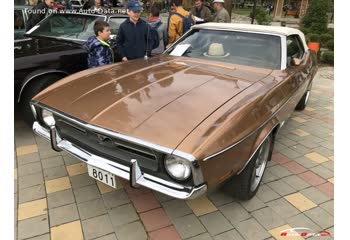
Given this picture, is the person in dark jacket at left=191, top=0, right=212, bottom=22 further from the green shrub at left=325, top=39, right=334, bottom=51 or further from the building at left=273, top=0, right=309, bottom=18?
the building at left=273, top=0, right=309, bottom=18

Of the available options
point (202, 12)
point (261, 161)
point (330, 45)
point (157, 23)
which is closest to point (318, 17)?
point (330, 45)

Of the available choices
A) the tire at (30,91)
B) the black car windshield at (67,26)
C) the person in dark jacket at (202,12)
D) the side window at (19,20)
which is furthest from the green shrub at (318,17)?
the tire at (30,91)

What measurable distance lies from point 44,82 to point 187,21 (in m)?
2.75

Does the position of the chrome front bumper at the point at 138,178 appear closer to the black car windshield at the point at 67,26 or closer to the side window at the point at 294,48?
the side window at the point at 294,48

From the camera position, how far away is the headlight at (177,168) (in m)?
1.99

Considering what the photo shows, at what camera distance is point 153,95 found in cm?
253

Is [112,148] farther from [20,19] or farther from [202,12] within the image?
[202,12]

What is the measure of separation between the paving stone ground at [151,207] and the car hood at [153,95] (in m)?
0.88

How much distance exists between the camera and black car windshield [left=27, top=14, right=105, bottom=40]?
15.9ft

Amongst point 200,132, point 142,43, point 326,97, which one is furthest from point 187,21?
point 200,132

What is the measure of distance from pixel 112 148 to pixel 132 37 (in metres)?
2.49

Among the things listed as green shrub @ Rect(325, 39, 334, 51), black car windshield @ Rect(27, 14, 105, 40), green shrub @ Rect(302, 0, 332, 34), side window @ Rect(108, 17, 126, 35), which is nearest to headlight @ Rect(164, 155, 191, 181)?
black car windshield @ Rect(27, 14, 105, 40)
